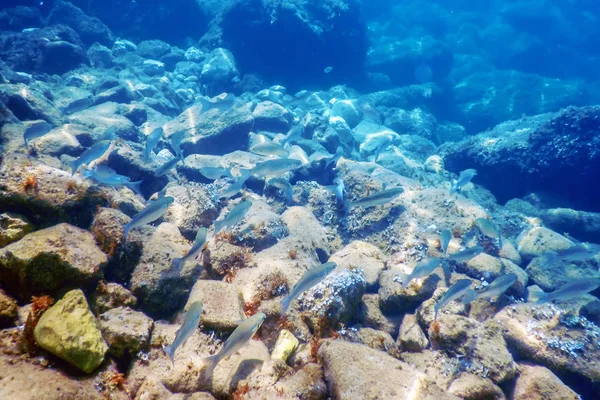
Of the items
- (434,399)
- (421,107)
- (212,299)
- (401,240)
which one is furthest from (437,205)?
(421,107)

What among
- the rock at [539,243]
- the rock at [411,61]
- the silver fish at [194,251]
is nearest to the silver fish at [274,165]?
the silver fish at [194,251]

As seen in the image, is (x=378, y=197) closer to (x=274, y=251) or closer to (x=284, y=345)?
(x=274, y=251)

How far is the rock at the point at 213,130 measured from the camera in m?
9.80

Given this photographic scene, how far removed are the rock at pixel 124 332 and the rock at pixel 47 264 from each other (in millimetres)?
584

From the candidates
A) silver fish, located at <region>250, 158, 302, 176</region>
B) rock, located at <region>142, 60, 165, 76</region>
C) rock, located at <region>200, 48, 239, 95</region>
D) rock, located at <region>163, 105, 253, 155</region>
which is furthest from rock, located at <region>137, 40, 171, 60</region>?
silver fish, located at <region>250, 158, 302, 176</region>

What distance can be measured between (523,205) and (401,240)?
23.3 feet

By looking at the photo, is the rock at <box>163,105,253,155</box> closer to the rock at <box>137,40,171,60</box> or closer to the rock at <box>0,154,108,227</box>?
the rock at <box>0,154,108,227</box>

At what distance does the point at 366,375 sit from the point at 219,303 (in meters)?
1.94

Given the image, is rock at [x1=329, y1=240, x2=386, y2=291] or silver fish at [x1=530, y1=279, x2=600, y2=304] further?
rock at [x1=329, y1=240, x2=386, y2=291]

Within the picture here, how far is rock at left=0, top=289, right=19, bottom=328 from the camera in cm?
312

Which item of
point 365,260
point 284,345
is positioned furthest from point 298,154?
point 284,345

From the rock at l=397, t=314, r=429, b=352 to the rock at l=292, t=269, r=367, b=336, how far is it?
77 cm

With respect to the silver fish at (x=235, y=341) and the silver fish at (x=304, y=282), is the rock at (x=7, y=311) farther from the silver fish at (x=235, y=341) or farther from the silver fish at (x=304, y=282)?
the silver fish at (x=304, y=282)

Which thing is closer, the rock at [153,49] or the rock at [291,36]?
the rock at [291,36]
